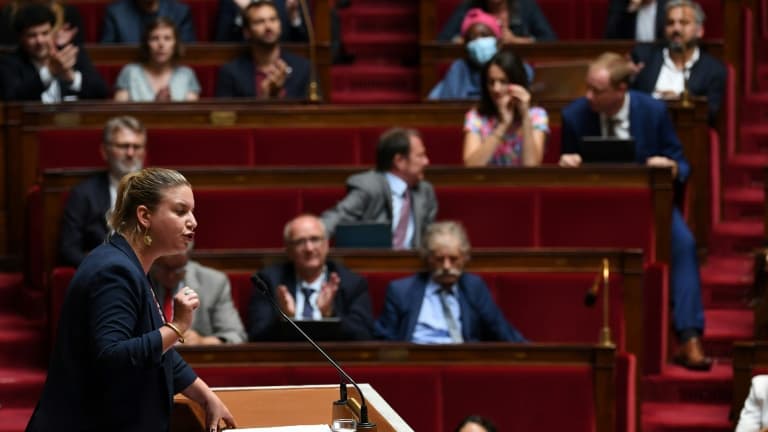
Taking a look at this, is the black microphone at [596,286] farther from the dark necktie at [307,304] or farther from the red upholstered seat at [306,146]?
the red upholstered seat at [306,146]

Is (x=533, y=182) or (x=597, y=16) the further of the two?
(x=597, y=16)

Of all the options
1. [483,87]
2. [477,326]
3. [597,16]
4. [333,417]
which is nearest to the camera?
[333,417]

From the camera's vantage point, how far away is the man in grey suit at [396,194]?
2.96 metres

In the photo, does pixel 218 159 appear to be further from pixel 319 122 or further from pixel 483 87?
pixel 483 87

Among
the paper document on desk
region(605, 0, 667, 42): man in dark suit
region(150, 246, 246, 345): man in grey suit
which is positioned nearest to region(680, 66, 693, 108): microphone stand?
region(605, 0, 667, 42): man in dark suit

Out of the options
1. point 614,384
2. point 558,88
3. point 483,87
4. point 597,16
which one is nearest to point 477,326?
point 614,384

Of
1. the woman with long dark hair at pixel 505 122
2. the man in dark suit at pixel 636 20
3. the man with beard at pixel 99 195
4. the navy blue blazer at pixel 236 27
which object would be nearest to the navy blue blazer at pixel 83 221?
the man with beard at pixel 99 195

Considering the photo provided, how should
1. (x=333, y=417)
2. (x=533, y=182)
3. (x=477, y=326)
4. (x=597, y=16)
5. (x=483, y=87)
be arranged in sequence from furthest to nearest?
(x=597, y=16) → (x=483, y=87) → (x=533, y=182) → (x=477, y=326) → (x=333, y=417)

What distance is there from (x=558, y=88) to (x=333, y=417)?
2.03 m

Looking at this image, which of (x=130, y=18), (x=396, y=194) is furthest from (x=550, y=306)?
(x=130, y=18)

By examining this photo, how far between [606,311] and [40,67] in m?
1.46

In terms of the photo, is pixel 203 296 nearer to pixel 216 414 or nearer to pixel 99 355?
pixel 216 414

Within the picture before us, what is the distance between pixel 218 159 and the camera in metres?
3.28

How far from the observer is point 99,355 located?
4.92ft
